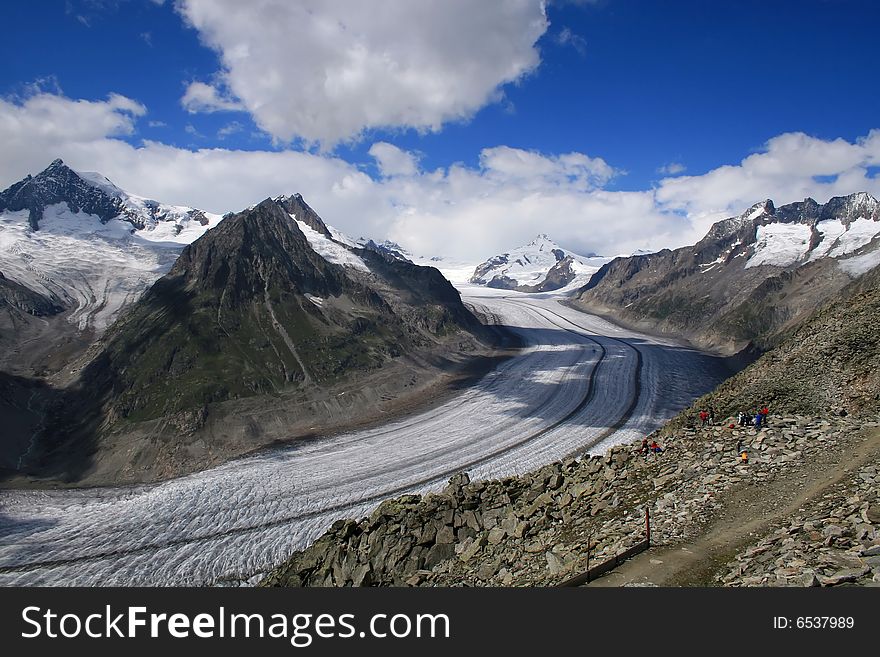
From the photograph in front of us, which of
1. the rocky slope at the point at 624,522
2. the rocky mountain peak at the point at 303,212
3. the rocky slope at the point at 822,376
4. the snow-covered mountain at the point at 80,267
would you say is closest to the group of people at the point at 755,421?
the rocky slope at the point at 624,522

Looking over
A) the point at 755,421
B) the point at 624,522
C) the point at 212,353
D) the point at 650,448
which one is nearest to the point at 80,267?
the point at 212,353

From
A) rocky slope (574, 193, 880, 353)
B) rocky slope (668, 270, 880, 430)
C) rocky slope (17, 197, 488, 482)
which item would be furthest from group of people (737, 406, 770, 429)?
rocky slope (574, 193, 880, 353)

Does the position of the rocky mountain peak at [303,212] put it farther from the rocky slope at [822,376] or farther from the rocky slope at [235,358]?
the rocky slope at [822,376]

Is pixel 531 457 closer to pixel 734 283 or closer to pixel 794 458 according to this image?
pixel 794 458

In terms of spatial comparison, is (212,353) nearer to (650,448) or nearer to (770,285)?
(650,448)

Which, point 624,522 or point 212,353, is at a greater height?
point 212,353

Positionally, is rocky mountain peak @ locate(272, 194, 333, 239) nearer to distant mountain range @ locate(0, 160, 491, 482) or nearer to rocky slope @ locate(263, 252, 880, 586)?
distant mountain range @ locate(0, 160, 491, 482)

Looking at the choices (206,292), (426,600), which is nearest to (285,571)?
(426,600)
